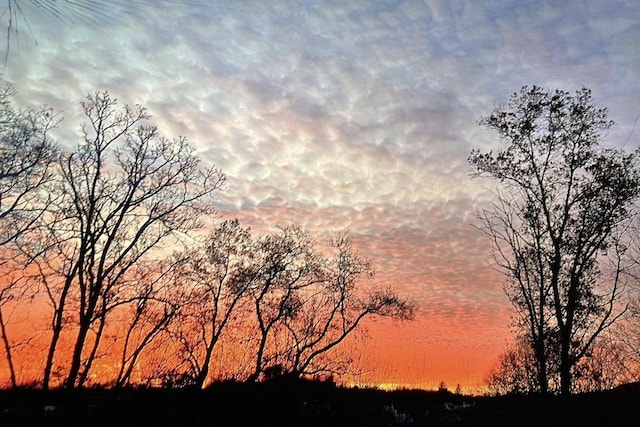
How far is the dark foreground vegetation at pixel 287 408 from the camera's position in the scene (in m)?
10.2

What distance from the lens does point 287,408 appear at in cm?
1217

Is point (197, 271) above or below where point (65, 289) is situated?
above

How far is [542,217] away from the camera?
57.7 ft

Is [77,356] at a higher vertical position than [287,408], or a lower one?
higher

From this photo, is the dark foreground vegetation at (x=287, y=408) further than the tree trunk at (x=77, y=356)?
No

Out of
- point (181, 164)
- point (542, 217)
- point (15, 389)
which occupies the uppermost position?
point (181, 164)

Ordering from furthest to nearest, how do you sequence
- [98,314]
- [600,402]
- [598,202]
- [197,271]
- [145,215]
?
[197,271], [145,215], [98,314], [598,202], [600,402]

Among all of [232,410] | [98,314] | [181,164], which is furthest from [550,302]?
[98,314]

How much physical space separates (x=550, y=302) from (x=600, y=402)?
170 inches

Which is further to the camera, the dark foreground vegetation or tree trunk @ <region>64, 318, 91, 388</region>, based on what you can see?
tree trunk @ <region>64, 318, 91, 388</region>

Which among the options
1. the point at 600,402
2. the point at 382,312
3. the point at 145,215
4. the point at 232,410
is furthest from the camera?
the point at 382,312

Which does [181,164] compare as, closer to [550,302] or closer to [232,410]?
[232,410]

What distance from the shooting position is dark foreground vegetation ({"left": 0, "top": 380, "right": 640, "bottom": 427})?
10172 mm

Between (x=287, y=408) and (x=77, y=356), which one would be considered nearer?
(x=287, y=408)
